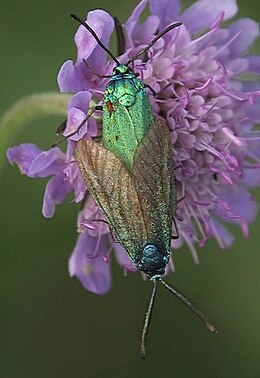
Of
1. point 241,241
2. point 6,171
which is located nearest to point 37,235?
point 6,171

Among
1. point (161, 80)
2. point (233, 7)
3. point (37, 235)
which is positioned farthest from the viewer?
point (37, 235)

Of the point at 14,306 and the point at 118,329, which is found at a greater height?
the point at 14,306

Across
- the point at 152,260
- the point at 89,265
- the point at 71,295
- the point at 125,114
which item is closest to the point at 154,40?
the point at 125,114

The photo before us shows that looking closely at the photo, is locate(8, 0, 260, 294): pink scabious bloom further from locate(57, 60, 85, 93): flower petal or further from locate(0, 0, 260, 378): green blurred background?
locate(0, 0, 260, 378): green blurred background

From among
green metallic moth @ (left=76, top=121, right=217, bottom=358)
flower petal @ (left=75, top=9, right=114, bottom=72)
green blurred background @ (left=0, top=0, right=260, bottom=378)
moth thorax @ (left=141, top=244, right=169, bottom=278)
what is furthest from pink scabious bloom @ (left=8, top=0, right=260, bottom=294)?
green blurred background @ (left=0, top=0, right=260, bottom=378)

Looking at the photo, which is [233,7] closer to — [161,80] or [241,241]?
[161,80]

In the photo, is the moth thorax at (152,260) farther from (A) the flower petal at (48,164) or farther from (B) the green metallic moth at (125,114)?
(A) the flower petal at (48,164)
